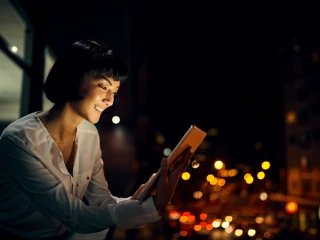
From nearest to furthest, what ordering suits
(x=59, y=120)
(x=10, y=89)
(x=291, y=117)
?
1. (x=59, y=120)
2. (x=10, y=89)
3. (x=291, y=117)

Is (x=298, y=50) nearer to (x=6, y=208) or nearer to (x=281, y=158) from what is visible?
(x=281, y=158)

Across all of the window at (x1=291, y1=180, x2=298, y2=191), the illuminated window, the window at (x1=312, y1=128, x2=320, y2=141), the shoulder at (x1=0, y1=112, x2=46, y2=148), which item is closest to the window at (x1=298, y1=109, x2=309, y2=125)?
the illuminated window

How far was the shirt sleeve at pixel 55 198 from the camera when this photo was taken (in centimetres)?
233

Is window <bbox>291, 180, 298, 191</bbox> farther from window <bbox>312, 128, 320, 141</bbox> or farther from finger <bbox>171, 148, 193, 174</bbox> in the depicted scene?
finger <bbox>171, 148, 193, 174</bbox>

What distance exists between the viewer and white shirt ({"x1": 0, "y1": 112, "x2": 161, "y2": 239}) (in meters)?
2.35

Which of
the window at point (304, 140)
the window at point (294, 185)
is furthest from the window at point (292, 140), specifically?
the window at point (294, 185)

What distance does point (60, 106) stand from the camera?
9.30 feet

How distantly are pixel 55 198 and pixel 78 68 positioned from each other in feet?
3.54

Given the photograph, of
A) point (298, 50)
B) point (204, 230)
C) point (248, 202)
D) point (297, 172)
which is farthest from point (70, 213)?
point (298, 50)

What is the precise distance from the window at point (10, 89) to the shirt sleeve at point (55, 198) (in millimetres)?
3869

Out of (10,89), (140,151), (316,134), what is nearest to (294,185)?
(316,134)

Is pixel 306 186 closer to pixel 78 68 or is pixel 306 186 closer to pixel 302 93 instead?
pixel 302 93

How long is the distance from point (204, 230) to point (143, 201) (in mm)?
18556

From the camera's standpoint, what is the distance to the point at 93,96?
8.84ft
